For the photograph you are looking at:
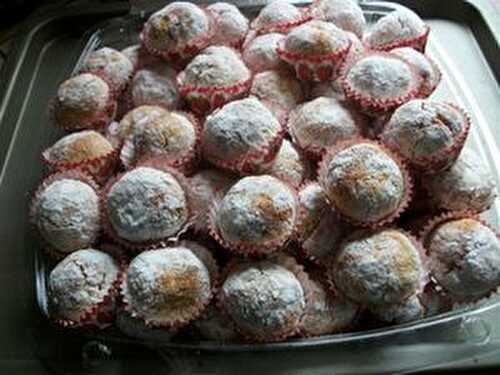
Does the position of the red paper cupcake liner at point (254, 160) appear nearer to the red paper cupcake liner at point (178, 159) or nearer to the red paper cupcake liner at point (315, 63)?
the red paper cupcake liner at point (178, 159)

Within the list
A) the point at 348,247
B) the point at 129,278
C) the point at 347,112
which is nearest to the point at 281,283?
the point at 348,247

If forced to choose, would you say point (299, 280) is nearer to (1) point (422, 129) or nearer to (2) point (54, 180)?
(1) point (422, 129)

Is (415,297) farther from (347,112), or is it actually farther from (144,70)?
(144,70)

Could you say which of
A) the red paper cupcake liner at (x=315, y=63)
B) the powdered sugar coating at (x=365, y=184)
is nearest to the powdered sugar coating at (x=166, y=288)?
the powdered sugar coating at (x=365, y=184)

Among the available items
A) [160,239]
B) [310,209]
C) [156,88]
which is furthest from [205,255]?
[156,88]

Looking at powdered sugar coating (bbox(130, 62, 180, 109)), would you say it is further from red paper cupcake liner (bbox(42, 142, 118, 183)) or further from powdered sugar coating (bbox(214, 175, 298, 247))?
powdered sugar coating (bbox(214, 175, 298, 247))

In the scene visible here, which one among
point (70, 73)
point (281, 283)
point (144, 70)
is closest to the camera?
point (281, 283)
